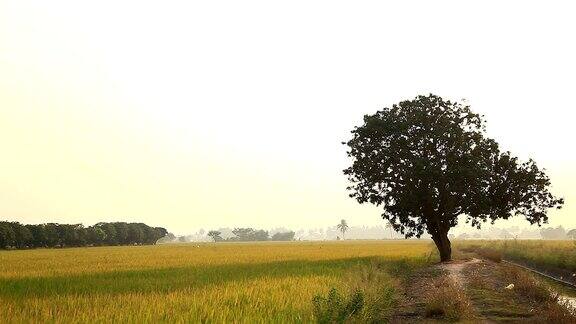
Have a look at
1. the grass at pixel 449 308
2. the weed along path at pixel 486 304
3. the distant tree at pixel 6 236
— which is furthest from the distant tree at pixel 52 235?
the grass at pixel 449 308

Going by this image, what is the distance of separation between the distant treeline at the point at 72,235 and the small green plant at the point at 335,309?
9772cm

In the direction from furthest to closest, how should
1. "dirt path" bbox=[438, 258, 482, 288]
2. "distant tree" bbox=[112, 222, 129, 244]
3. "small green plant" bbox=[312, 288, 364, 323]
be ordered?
"distant tree" bbox=[112, 222, 129, 244] < "dirt path" bbox=[438, 258, 482, 288] < "small green plant" bbox=[312, 288, 364, 323]

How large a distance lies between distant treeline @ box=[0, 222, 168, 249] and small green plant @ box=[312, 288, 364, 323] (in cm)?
9772

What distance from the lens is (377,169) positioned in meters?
37.2

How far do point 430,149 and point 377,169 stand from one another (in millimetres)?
4300

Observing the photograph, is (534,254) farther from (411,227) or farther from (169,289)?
(169,289)

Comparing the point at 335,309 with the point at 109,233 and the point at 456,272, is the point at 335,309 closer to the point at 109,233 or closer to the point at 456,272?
the point at 456,272

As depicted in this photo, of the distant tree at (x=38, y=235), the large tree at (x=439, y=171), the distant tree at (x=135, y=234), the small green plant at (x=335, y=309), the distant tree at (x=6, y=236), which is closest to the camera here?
the small green plant at (x=335, y=309)

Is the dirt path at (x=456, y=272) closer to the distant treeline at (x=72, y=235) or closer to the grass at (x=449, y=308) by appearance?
the grass at (x=449, y=308)

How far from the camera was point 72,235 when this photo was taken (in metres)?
112

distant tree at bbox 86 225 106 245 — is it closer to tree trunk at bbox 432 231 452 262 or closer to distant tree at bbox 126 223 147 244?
distant tree at bbox 126 223 147 244

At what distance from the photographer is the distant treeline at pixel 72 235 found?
96688 millimetres

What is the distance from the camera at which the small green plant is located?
11.0 m

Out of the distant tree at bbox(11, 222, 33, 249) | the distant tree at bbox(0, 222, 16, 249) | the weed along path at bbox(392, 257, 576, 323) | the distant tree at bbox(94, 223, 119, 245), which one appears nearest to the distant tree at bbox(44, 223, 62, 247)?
the distant tree at bbox(11, 222, 33, 249)
